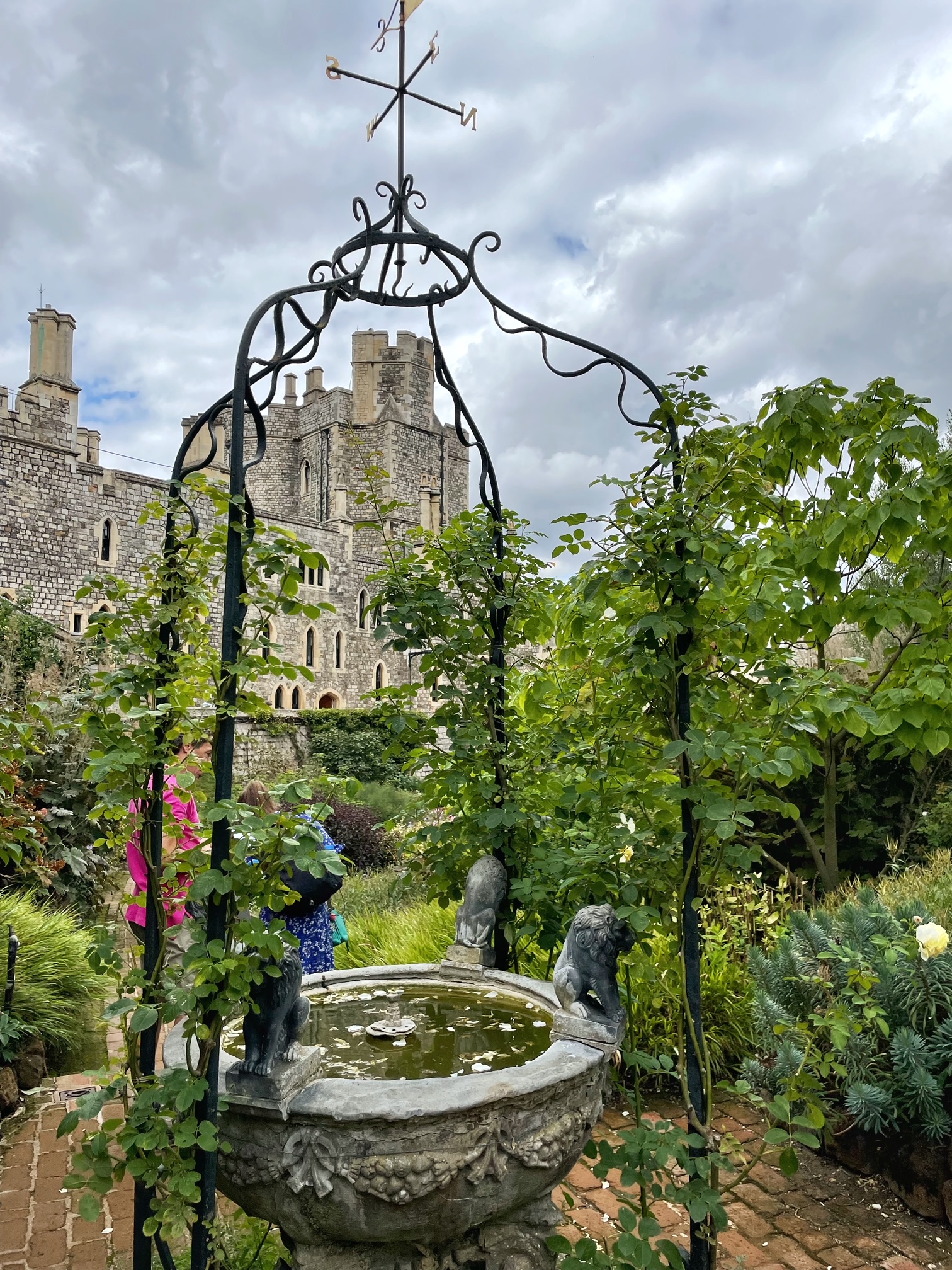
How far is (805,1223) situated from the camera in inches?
138

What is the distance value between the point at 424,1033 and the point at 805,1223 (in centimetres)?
189

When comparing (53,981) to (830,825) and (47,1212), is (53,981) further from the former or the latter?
(830,825)

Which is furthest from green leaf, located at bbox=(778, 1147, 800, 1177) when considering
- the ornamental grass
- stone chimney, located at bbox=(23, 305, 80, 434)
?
stone chimney, located at bbox=(23, 305, 80, 434)

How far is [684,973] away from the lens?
2346 millimetres

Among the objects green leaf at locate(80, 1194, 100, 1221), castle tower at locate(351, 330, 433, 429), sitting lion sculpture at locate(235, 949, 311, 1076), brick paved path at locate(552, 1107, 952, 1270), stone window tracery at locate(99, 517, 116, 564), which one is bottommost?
brick paved path at locate(552, 1107, 952, 1270)

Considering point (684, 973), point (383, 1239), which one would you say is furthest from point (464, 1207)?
point (684, 973)

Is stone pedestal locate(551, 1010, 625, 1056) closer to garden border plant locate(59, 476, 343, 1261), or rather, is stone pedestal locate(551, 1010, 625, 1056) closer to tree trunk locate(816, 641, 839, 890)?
garden border plant locate(59, 476, 343, 1261)

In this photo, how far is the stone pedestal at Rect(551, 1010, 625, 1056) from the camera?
2.49m

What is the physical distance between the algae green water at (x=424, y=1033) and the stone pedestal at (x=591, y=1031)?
0.67ft

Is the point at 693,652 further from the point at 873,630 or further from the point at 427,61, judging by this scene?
the point at 427,61

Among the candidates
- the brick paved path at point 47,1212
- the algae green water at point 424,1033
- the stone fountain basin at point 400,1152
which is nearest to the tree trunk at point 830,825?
the algae green water at point 424,1033

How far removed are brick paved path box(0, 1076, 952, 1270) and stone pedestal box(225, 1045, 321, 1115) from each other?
56.6 inches

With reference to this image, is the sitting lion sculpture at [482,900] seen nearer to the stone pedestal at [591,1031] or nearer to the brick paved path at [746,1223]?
the stone pedestal at [591,1031]

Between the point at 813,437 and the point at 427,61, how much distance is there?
6.36ft
